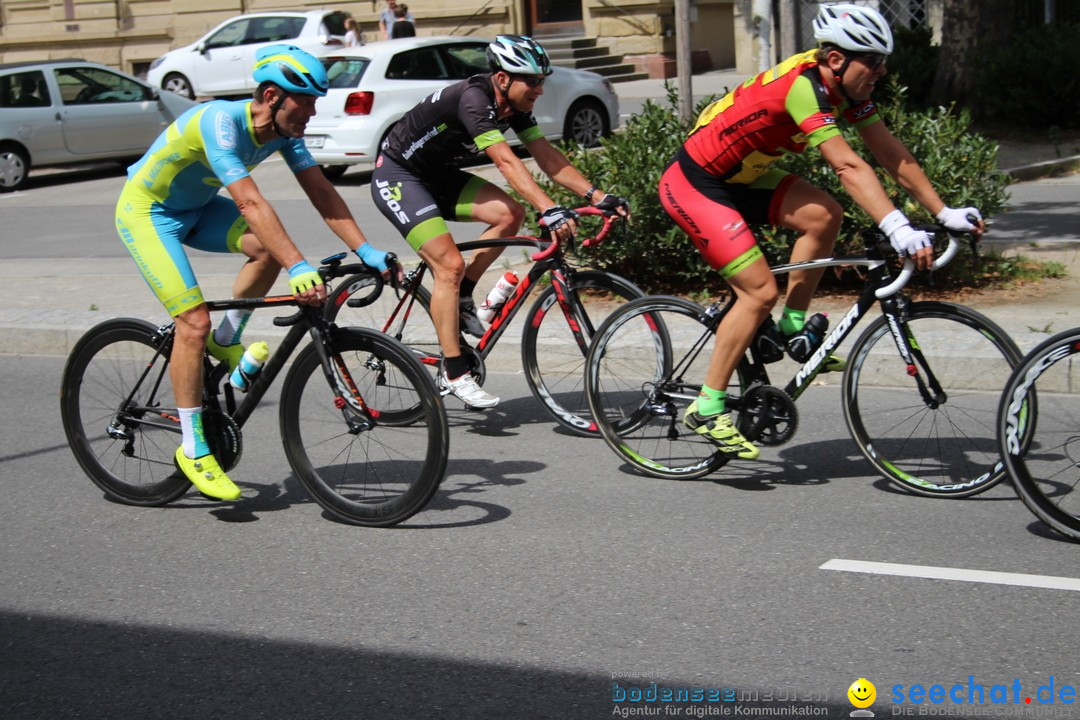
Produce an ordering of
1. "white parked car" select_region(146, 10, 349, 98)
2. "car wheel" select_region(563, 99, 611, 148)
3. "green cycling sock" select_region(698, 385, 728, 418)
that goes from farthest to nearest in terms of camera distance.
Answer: "white parked car" select_region(146, 10, 349, 98) → "car wheel" select_region(563, 99, 611, 148) → "green cycling sock" select_region(698, 385, 728, 418)

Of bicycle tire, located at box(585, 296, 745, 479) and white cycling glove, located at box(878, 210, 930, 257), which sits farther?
bicycle tire, located at box(585, 296, 745, 479)

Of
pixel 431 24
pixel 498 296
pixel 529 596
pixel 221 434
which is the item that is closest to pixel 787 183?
pixel 498 296

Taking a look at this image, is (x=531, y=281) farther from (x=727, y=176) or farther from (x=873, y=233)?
(x=873, y=233)

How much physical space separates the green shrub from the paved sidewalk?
62 cm

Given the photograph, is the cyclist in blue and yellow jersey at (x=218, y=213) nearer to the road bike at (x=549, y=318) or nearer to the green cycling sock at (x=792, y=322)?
the road bike at (x=549, y=318)

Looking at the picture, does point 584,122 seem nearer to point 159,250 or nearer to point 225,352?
point 225,352

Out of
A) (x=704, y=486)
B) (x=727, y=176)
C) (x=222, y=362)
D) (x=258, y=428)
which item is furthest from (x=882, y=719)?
(x=258, y=428)

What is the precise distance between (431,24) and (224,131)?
25134 mm

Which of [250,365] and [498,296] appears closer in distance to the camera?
[250,365]

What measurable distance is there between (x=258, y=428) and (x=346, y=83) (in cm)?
1006

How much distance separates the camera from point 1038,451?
507cm

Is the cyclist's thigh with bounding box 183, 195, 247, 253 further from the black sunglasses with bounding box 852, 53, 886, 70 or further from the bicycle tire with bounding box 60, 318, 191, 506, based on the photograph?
the black sunglasses with bounding box 852, 53, 886, 70

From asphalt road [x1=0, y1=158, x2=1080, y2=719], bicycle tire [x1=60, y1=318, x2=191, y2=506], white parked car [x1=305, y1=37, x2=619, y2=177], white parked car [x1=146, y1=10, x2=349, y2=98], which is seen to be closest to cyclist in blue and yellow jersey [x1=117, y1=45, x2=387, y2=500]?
bicycle tire [x1=60, y1=318, x2=191, y2=506]

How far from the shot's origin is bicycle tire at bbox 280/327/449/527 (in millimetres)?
5105
